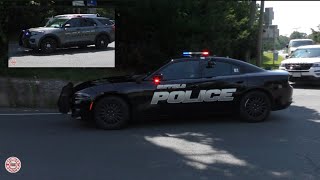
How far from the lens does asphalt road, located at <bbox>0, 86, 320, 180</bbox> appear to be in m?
5.86

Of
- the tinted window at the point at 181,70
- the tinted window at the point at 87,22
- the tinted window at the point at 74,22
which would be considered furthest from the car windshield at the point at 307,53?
the tinted window at the point at 181,70

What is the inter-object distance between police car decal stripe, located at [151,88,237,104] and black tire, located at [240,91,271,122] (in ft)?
1.09

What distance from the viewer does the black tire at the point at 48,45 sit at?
13977 millimetres

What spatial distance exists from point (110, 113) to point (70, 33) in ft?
20.2

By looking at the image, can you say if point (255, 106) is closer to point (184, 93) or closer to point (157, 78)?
point (184, 93)

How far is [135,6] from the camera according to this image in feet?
46.4

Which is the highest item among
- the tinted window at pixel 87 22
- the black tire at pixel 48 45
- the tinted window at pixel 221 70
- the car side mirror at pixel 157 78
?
the tinted window at pixel 87 22

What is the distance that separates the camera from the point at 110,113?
874cm

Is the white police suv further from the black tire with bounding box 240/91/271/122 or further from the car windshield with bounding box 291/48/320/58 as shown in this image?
the black tire with bounding box 240/91/271/122

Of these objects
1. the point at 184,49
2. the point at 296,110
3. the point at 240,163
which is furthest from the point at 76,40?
the point at 240,163

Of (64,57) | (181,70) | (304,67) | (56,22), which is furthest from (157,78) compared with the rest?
(304,67)

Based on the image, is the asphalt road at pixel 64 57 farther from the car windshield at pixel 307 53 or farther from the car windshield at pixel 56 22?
the car windshield at pixel 307 53

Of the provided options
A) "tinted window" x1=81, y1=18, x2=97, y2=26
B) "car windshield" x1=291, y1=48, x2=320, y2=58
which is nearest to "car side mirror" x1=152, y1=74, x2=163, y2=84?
"tinted window" x1=81, y1=18, x2=97, y2=26

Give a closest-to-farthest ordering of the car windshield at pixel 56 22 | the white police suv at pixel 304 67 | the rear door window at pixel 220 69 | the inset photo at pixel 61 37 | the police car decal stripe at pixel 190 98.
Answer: the police car decal stripe at pixel 190 98, the rear door window at pixel 220 69, the inset photo at pixel 61 37, the car windshield at pixel 56 22, the white police suv at pixel 304 67
